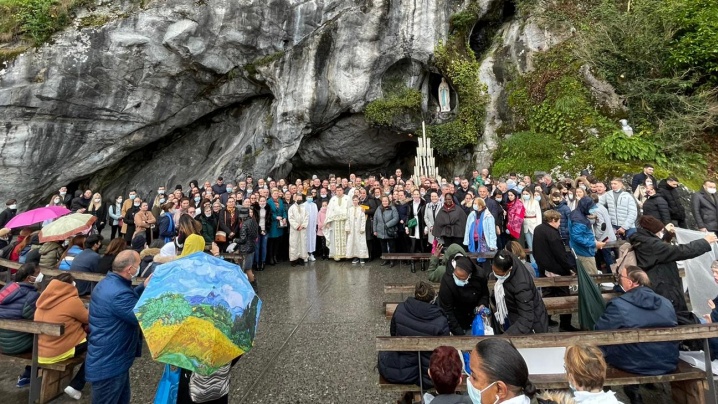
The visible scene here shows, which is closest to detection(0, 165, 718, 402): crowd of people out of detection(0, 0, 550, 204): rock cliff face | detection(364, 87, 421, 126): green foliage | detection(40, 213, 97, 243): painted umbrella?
detection(40, 213, 97, 243): painted umbrella

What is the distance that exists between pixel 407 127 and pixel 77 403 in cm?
1528

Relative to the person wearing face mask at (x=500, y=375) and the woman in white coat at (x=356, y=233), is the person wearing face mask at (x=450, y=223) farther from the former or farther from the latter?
the person wearing face mask at (x=500, y=375)

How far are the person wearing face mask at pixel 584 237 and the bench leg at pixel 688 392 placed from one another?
8.75 feet

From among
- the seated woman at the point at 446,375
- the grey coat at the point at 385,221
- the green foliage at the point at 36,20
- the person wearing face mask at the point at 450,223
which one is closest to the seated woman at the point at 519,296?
the seated woman at the point at 446,375

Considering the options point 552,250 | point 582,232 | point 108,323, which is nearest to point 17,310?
point 108,323

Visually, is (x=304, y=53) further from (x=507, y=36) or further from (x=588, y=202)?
(x=588, y=202)

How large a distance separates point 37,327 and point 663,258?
7277mm

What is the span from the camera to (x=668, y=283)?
14.4ft

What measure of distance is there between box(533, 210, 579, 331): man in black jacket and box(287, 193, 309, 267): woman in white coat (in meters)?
6.30

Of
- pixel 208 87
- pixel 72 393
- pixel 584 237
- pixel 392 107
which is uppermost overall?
pixel 208 87

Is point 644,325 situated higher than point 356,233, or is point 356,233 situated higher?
point 356,233

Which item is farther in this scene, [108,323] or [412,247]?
[412,247]

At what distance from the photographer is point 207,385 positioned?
2586 mm

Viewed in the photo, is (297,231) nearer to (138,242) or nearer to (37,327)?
(138,242)
